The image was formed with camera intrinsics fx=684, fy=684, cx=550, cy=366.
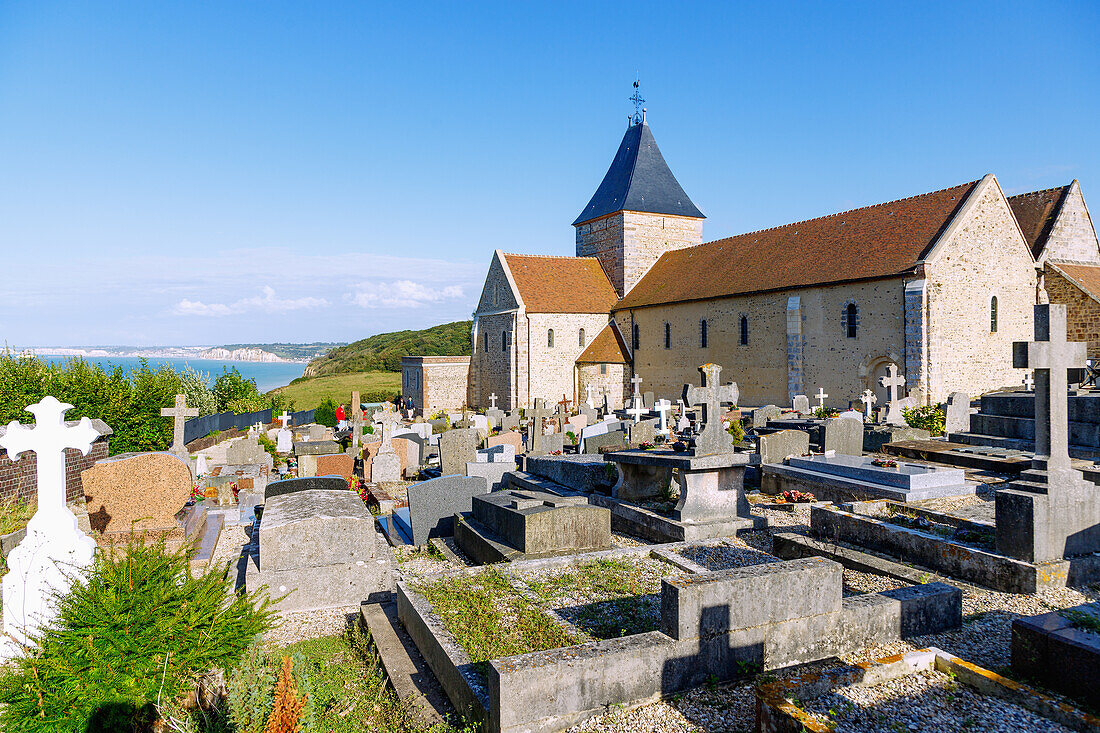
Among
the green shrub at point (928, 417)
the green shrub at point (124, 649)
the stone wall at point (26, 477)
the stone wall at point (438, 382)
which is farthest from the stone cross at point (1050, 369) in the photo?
the stone wall at point (438, 382)

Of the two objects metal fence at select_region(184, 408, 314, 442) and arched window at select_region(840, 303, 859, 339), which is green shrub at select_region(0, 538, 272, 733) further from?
arched window at select_region(840, 303, 859, 339)

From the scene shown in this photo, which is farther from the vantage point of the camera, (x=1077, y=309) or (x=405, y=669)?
(x=1077, y=309)

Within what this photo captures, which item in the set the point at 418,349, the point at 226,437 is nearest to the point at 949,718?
the point at 226,437

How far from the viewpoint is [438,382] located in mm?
32625

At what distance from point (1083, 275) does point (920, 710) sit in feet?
73.0

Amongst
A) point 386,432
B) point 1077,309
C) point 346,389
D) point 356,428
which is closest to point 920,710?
point 386,432

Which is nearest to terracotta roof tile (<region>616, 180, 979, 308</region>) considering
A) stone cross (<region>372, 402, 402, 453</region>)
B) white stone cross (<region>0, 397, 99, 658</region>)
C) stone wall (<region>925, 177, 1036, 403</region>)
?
stone wall (<region>925, 177, 1036, 403</region>)

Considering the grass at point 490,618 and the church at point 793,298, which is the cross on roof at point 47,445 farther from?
the church at point 793,298

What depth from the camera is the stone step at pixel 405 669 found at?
3789mm

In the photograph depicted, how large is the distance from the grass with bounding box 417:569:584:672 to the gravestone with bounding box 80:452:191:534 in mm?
3584

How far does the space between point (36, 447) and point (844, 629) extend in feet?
18.8

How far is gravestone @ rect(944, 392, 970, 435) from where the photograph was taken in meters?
13.6

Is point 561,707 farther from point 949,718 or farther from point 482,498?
point 482,498

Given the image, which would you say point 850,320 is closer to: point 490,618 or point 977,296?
point 977,296
